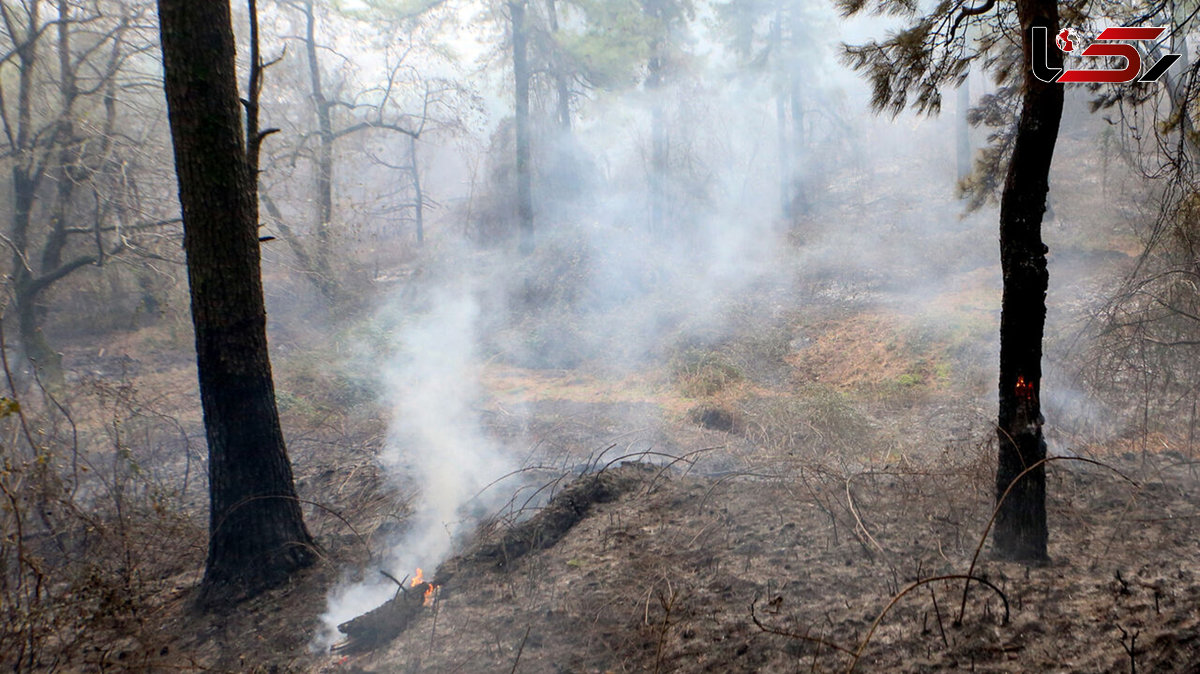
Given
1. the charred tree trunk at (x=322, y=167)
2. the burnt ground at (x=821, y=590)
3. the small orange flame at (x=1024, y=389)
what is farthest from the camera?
the charred tree trunk at (x=322, y=167)

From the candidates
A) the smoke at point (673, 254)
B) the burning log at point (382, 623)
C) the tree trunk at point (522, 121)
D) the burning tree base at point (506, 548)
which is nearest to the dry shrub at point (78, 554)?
the burning log at point (382, 623)

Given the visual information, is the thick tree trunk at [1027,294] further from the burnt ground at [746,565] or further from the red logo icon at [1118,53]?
the red logo icon at [1118,53]

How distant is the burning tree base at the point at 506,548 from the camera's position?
3945 millimetres

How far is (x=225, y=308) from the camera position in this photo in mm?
4340

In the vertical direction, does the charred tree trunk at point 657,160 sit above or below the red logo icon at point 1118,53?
above

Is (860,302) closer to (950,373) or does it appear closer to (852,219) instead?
(950,373)

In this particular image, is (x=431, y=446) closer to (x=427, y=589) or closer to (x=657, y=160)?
(x=427, y=589)

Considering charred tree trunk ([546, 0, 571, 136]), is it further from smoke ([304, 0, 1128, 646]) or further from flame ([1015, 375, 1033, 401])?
flame ([1015, 375, 1033, 401])

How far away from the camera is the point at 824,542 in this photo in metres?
4.48

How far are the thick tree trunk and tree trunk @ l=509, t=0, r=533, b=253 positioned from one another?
1671cm

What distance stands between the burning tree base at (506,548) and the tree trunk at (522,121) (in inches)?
560

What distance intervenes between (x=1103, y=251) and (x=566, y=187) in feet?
50.0

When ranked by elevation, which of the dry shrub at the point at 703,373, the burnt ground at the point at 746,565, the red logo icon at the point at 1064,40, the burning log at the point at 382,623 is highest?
the red logo icon at the point at 1064,40

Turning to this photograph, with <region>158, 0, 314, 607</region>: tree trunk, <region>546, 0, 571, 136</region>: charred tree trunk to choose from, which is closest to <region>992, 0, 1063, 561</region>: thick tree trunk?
<region>158, 0, 314, 607</region>: tree trunk
